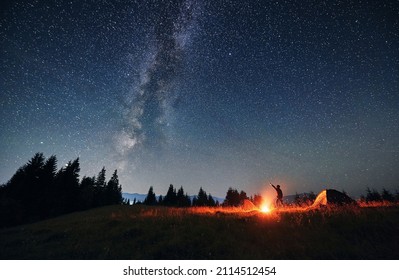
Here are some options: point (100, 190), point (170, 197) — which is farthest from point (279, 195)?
point (170, 197)

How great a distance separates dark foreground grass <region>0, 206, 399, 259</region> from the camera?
597cm

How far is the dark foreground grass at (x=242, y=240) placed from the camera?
5.97 meters

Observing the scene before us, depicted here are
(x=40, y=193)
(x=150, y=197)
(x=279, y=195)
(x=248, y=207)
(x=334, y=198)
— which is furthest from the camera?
(x=150, y=197)

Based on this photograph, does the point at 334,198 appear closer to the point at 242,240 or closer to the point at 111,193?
the point at 242,240

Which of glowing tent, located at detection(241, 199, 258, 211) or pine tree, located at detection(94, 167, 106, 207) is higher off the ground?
pine tree, located at detection(94, 167, 106, 207)

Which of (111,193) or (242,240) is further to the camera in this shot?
(111,193)

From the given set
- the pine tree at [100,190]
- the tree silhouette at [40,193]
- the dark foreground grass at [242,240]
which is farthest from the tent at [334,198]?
the pine tree at [100,190]

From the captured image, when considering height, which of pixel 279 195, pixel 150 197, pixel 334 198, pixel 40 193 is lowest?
pixel 334 198

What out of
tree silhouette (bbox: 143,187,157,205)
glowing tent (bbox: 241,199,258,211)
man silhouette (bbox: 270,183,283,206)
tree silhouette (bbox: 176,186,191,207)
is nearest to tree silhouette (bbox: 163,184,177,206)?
tree silhouette (bbox: 176,186,191,207)

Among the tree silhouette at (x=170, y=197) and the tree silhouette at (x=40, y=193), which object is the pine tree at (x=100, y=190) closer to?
the tree silhouette at (x=40, y=193)

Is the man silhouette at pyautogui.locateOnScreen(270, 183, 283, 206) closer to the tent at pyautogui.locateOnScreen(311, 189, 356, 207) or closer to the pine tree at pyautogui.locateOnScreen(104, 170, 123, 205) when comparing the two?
the tent at pyautogui.locateOnScreen(311, 189, 356, 207)

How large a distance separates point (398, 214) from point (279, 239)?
5895 millimetres

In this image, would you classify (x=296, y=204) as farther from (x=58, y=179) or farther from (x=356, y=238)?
(x=58, y=179)

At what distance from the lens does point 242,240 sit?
6.80 m
